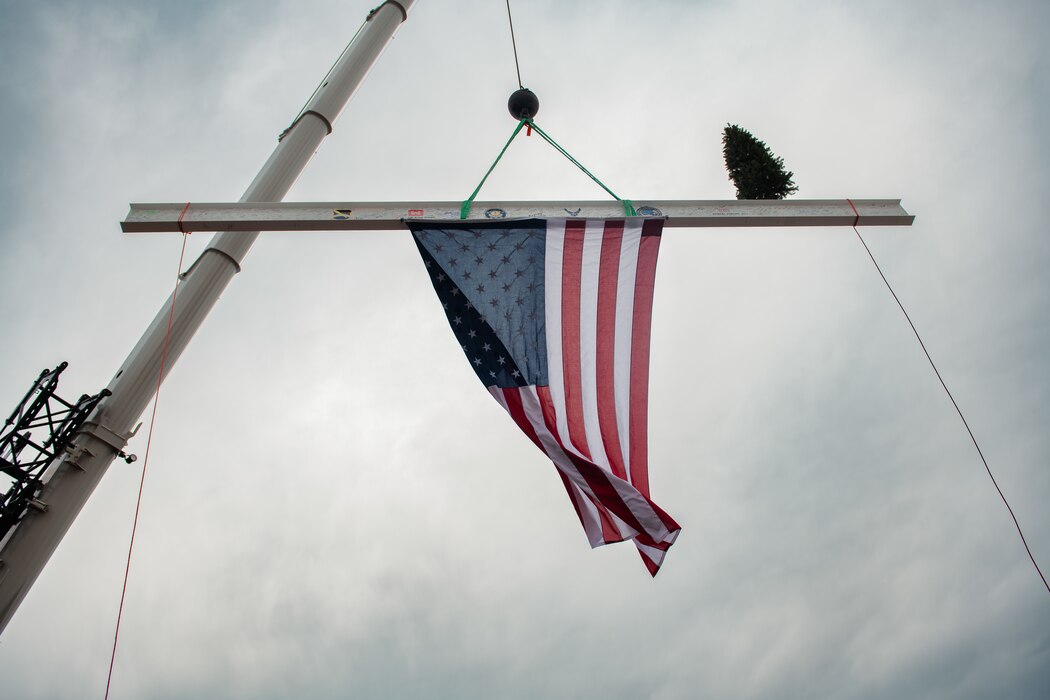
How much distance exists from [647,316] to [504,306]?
137 cm

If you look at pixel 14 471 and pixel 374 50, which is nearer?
pixel 14 471

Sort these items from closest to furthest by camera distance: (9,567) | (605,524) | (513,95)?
(9,567) → (605,524) → (513,95)

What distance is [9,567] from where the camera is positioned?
602cm

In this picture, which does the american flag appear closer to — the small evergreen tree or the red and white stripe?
the red and white stripe

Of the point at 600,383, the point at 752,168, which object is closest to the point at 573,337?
the point at 600,383

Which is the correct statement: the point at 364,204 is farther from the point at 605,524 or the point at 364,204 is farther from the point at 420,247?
the point at 605,524

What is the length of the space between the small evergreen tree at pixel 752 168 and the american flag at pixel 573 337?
3.86ft

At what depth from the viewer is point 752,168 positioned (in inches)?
310

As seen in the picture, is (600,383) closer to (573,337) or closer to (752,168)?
(573,337)

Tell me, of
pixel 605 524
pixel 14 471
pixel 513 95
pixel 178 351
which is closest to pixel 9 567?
pixel 14 471

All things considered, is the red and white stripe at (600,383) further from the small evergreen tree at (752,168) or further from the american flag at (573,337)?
the small evergreen tree at (752,168)

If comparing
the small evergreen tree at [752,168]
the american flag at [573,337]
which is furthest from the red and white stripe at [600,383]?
the small evergreen tree at [752,168]

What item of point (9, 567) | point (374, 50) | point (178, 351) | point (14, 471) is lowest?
point (9, 567)

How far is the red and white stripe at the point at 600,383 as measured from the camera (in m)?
6.46
